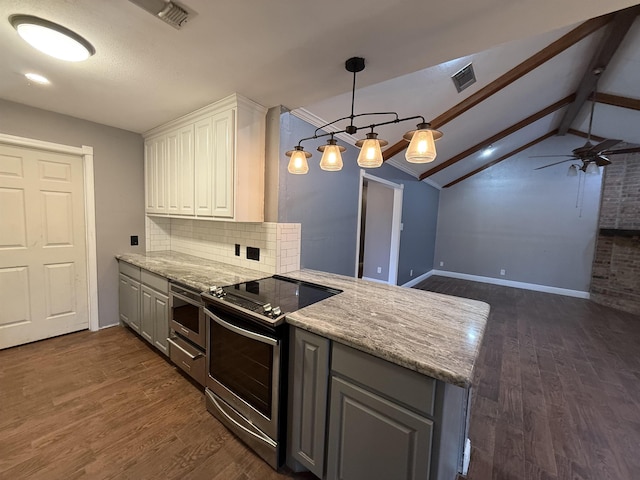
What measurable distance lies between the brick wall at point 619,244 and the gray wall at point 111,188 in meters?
7.84

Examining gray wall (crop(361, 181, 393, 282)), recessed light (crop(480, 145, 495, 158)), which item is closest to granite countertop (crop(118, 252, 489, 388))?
gray wall (crop(361, 181, 393, 282))

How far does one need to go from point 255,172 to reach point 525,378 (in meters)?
3.18

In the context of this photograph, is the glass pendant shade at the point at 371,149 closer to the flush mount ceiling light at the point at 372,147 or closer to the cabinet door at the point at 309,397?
the flush mount ceiling light at the point at 372,147

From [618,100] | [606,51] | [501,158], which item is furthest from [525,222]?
[606,51]

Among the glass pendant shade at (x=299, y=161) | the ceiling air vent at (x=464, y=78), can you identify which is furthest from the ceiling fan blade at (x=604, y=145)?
the glass pendant shade at (x=299, y=161)

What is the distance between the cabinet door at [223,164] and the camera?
2.15 meters

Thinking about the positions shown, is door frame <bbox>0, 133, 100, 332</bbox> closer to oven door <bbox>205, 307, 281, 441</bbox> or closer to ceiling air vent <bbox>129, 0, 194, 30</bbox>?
oven door <bbox>205, 307, 281, 441</bbox>

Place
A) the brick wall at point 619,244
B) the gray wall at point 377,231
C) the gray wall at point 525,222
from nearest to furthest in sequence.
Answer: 1. the brick wall at point 619,244
2. the gray wall at point 377,231
3. the gray wall at point 525,222

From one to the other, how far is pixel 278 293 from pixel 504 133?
487 centimetres

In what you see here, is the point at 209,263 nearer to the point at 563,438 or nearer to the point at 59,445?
the point at 59,445

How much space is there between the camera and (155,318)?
2.40 meters

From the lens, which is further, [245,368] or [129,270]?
[129,270]

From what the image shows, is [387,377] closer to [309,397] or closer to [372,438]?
[372,438]

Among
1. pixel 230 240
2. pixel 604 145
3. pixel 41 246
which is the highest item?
pixel 604 145
